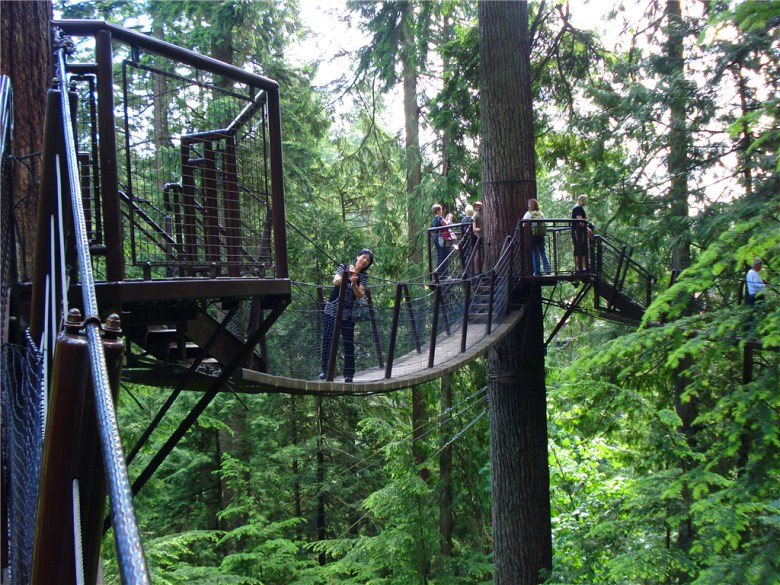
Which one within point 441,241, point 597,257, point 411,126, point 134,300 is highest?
point 411,126

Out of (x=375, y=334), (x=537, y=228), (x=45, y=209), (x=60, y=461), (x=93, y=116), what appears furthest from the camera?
(x=537, y=228)

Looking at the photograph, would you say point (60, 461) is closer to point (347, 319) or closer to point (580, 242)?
point (347, 319)

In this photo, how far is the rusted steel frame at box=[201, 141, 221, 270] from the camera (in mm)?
3576

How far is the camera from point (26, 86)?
→ 3.16 m

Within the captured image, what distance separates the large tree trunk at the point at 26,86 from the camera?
3.07 m

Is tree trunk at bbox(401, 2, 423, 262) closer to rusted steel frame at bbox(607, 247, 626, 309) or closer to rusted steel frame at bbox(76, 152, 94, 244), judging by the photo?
rusted steel frame at bbox(607, 247, 626, 309)

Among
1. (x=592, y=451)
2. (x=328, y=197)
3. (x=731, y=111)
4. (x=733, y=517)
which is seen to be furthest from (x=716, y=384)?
(x=328, y=197)

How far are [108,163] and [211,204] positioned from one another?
0.96m

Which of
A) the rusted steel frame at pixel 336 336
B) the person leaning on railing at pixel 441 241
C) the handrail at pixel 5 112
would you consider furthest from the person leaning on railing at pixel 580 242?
the handrail at pixel 5 112

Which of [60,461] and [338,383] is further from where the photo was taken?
[338,383]

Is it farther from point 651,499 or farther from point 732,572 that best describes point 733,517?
point 651,499

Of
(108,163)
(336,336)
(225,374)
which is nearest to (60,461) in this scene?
(108,163)

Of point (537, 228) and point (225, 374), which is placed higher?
point (537, 228)

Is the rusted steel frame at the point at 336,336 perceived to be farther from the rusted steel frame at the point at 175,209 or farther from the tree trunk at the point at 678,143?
the tree trunk at the point at 678,143
